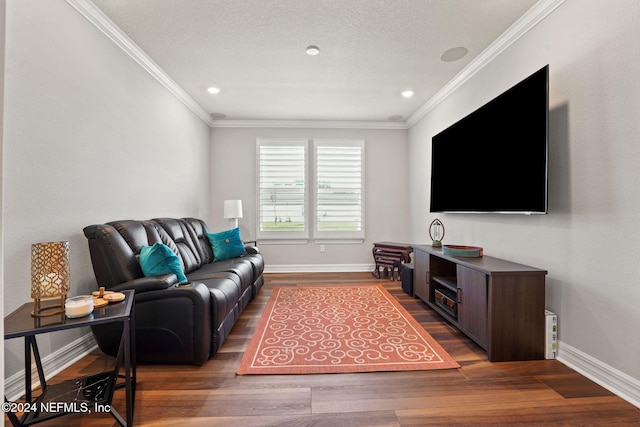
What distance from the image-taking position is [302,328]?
2.59 metres

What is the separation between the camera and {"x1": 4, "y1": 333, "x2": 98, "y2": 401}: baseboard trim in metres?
1.61

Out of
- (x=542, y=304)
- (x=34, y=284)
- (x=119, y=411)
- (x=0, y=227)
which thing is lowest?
(x=119, y=411)

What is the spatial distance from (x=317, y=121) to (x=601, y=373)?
14.7ft

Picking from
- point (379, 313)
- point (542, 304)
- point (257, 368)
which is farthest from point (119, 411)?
point (542, 304)

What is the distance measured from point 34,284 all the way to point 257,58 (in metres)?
2.61

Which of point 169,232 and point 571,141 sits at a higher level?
point 571,141

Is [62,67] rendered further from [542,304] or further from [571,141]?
[542,304]

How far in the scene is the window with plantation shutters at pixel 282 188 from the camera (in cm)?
496

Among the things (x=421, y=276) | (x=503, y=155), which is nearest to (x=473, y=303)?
(x=421, y=276)

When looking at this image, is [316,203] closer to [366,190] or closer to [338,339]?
[366,190]

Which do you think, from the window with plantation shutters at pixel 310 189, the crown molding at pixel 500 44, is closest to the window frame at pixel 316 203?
the window with plantation shutters at pixel 310 189

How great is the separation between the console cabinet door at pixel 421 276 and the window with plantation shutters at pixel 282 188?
7.04 feet

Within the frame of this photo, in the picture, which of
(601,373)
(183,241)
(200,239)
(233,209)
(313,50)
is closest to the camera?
(601,373)

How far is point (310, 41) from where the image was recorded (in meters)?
2.61
